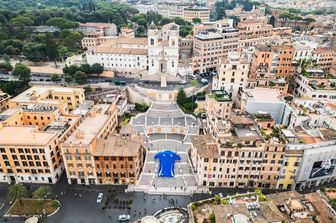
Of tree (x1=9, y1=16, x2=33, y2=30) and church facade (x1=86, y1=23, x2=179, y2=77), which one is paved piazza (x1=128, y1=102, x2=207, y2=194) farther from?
tree (x1=9, y1=16, x2=33, y2=30)

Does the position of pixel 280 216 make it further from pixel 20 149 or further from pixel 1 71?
pixel 1 71

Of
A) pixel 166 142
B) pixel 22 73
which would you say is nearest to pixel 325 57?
pixel 166 142

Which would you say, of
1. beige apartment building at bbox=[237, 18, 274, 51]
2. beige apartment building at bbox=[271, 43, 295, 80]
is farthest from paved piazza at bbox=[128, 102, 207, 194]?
beige apartment building at bbox=[237, 18, 274, 51]

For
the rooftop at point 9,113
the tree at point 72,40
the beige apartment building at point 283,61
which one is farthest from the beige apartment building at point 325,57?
the tree at point 72,40

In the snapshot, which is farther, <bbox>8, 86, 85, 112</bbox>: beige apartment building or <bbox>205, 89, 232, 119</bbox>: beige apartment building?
<bbox>8, 86, 85, 112</bbox>: beige apartment building

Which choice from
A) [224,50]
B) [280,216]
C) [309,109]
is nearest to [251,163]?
[280,216]

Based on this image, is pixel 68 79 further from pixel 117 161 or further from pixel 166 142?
pixel 117 161

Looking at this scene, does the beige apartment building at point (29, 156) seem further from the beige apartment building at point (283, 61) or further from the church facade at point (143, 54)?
the beige apartment building at point (283, 61)
